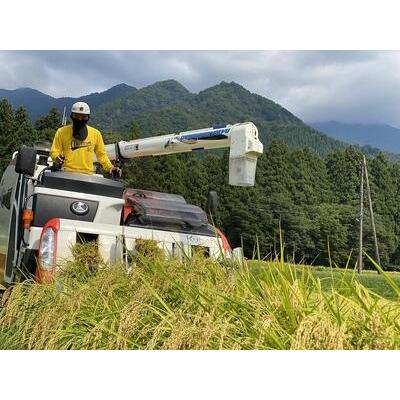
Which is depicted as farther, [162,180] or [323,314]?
[162,180]

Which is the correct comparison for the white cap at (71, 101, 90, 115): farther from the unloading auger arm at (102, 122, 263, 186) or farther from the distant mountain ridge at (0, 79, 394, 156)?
the distant mountain ridge at (0, 79, 394, 156)

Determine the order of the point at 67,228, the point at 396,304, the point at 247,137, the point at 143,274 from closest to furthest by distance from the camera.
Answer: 1. the point at 396,304
2. the point at 143,274
3. the point at 67,228
4. the point at 247,137

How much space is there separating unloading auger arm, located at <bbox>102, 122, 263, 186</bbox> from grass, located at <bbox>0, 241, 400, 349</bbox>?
5.00 ft

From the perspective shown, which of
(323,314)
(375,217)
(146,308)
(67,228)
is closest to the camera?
(323,314)

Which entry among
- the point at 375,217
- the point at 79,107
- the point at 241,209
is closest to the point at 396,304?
the point at 79,107

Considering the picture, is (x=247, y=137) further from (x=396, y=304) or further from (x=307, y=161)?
(x=307, y=161)

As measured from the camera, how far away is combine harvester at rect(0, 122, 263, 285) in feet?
18.8

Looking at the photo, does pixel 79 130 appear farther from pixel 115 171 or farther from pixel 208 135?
pixel 208 135

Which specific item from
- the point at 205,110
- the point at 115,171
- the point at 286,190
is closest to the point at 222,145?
the point at 115,171

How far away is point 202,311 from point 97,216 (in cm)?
296

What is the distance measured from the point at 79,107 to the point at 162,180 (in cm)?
2842

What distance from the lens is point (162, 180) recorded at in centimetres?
3488

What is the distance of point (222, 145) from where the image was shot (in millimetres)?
6973

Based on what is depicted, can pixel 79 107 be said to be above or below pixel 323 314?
above
